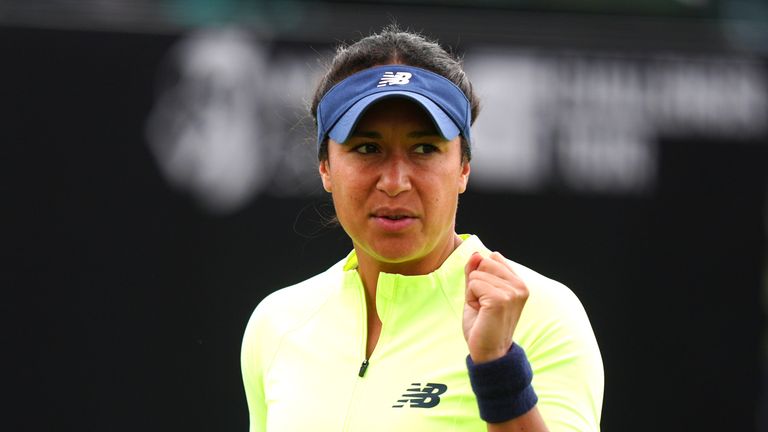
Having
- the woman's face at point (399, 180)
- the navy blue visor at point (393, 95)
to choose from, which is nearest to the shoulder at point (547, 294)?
the woman's face at point (399, 180)

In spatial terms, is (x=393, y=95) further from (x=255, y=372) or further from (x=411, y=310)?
(x=255, y=372)

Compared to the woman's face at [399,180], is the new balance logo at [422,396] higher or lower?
lower

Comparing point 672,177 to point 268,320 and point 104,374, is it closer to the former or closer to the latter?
point 104,374

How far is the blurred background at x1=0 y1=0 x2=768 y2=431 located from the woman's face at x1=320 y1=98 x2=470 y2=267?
1925 mm

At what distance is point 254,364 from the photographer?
2547 millimetres

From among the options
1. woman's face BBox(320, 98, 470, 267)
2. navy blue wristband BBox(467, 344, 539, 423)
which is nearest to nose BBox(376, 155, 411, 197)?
woman's face BBox(320, 98, 470, 267)

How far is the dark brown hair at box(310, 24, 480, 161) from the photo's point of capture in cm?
241

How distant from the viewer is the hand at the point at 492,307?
1961mm

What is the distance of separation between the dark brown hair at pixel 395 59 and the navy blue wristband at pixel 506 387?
519mm

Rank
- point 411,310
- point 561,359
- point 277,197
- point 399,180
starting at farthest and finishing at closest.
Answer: point 277,197, point 411,310, point 399,180, point 561,359

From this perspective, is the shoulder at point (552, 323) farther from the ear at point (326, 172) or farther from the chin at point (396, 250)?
the ear at point (326, 172)

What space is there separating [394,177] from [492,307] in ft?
1.26

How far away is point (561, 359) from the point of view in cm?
214

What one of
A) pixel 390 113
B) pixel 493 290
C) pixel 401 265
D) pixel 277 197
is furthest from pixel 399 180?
pixel 277 197
